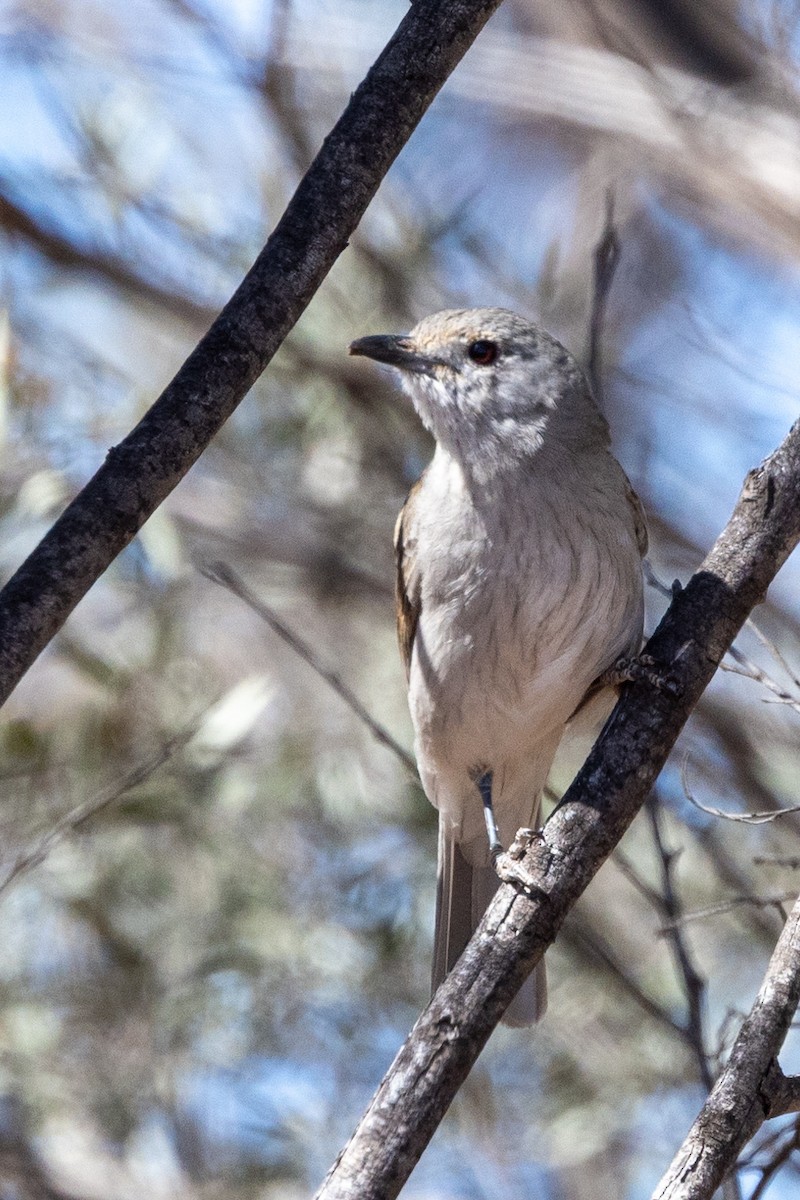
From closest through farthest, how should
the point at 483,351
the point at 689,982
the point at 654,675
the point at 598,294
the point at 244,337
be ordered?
the point at 244,337 → the point at 654,675 → the point at 689,982 → the point at 598,294 → the point at 483,351

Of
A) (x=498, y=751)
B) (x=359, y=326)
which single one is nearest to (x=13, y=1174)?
(x=498, y=751)

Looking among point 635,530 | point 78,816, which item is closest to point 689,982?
point 635,530

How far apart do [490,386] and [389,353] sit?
0.32 meters

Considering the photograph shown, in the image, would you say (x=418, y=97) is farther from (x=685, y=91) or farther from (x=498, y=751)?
(x=685, y=91)

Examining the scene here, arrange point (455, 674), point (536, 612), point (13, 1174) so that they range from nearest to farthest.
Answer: point (536, 612)
point (455, 674)
point (13, 1174)

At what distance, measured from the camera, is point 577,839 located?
2.61 meters

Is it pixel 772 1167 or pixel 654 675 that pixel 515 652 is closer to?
pixel 654 675

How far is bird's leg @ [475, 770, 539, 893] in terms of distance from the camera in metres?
2.54

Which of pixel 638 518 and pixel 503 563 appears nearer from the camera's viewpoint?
pixel 503 563

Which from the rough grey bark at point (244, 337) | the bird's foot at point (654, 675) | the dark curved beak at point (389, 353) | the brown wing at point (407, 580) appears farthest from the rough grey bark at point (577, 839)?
the dark curved beak at point (389, 353)

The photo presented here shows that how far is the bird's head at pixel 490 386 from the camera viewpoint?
3.82m

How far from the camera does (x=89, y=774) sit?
486cm

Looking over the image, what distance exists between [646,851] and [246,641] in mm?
2367

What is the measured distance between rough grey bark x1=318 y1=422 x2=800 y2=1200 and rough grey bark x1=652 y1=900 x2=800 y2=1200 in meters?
0.05
